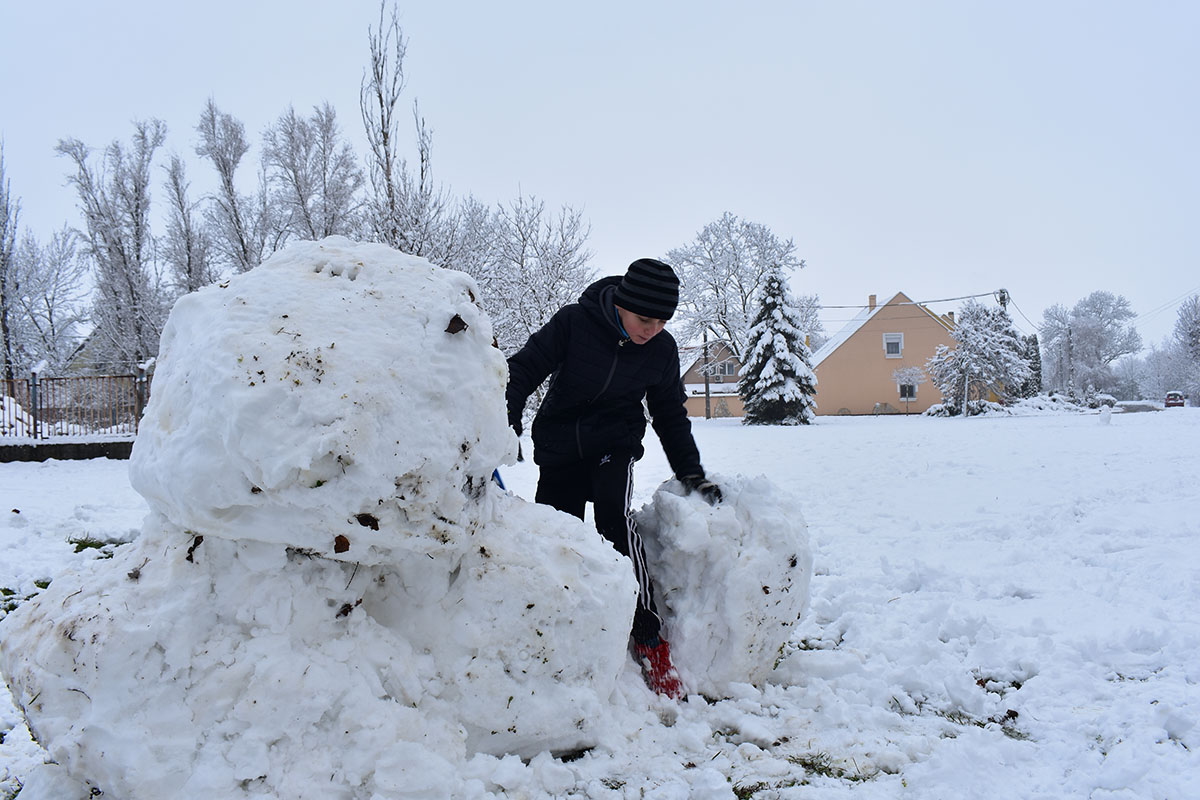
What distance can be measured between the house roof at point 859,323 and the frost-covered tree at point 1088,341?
13797 mm

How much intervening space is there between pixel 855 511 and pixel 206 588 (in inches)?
221

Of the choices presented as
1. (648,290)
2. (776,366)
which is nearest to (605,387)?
(648,290)

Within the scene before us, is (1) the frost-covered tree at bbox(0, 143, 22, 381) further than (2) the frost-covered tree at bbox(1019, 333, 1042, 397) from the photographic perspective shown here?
No

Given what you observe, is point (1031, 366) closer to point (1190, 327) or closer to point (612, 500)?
point (1190, 327)

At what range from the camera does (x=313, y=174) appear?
24078 millimetres

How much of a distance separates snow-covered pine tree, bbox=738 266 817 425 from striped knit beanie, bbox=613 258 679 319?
2058cm

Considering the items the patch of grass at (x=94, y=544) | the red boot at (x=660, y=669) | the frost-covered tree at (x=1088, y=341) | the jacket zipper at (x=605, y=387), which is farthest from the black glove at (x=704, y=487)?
the frost-covered tree at (x=1088, y=341)

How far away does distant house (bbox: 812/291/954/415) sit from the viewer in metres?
32.6

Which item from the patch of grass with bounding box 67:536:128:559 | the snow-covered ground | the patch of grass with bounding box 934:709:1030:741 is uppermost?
the patch of grass with bounding box 67:536:128:559

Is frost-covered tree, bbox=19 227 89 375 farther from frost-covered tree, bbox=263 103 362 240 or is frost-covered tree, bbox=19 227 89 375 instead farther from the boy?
the boy

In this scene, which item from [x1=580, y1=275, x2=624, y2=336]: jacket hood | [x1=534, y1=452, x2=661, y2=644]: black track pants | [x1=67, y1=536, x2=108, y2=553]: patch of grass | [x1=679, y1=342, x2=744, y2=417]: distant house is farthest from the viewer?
[x1=679, y1=342, x2=744, y2=417]: distant house

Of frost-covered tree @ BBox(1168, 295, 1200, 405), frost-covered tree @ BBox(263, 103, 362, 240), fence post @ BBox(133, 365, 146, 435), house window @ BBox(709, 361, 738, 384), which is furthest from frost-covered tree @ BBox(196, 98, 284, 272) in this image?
frost-covered tree @ BBox(1168, 295, 1200, 405)

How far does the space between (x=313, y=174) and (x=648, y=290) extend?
24.9 meters

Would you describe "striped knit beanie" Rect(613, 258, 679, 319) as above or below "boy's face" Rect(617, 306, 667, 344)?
above
